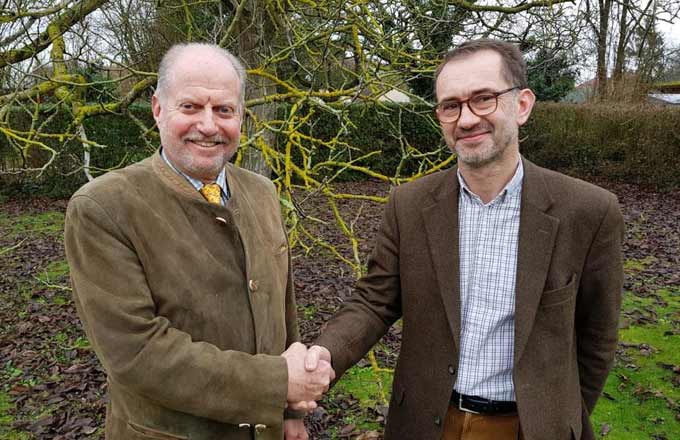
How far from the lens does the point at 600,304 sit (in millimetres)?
1829

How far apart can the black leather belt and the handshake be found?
0.47 m

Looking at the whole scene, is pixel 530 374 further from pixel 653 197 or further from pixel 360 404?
pixel 653 197

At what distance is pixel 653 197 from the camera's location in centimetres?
1239

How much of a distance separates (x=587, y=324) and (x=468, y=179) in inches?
25.7

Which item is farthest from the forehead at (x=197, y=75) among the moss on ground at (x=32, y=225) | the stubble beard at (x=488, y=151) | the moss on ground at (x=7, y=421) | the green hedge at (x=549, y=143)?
the green hedge at (x=549, y=143)

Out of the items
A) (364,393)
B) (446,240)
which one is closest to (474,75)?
(446,240)

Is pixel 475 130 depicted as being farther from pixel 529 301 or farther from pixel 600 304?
pixel 600 304

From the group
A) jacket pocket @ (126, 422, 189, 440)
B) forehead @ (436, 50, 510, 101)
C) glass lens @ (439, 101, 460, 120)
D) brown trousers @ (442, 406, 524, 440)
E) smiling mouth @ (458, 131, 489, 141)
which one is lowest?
brown trousers @ (442, 406, 524, 440)

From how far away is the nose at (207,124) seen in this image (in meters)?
1.70

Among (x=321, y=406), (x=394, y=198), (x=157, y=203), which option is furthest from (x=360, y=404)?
(x=157, y=203)

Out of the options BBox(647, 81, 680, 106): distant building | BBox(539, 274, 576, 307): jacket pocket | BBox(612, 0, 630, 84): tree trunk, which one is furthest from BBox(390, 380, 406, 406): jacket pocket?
BBox(612, 0, 630, 84): tree trunk

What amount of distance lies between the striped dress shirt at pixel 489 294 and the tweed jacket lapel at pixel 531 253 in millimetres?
39

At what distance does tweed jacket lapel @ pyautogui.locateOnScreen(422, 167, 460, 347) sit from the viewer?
180 cm

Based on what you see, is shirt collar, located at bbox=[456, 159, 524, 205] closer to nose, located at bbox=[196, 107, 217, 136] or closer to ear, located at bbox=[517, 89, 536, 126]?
ear, located at bbox=[517, 89, 536, 126]
